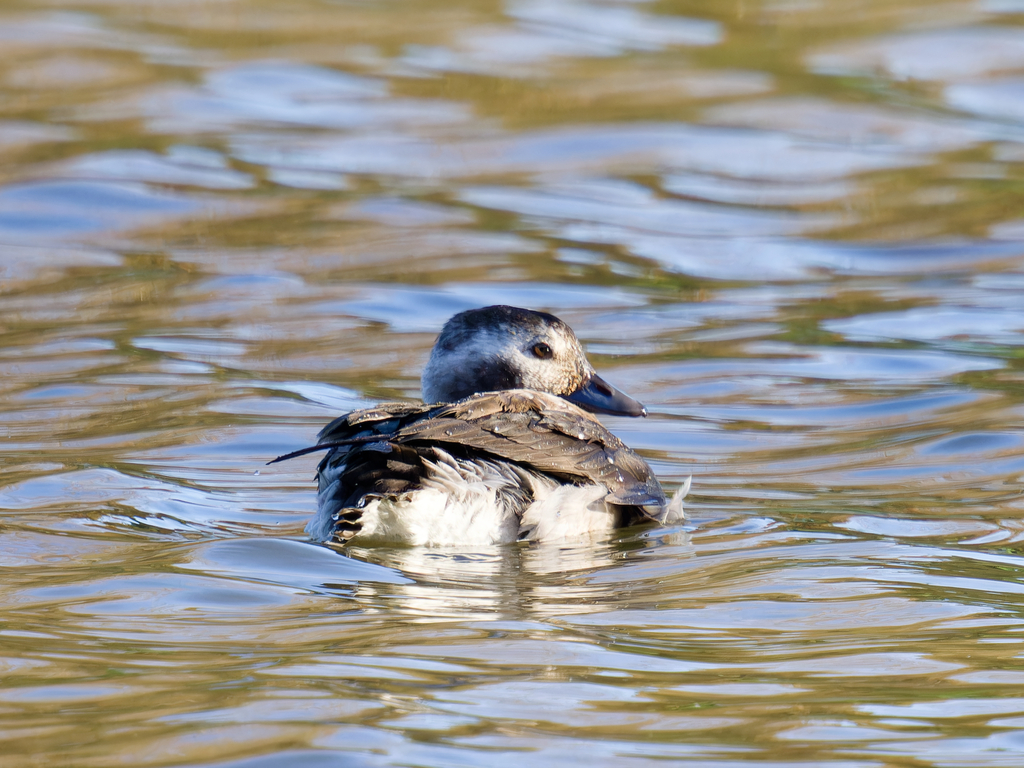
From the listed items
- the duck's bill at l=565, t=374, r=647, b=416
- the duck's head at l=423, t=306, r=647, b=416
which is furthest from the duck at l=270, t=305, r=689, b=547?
the duck's bill at l=565, t=374, r=647, b=416

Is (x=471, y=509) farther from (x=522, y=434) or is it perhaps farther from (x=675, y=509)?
(x=675, y=509)

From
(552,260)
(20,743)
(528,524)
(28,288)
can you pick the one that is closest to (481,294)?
(552,260)

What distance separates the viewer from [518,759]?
3.36 meters

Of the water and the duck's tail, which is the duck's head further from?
the duck's tail

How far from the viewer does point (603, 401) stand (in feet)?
22.8

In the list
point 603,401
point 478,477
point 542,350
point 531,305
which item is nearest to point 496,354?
point 542,350

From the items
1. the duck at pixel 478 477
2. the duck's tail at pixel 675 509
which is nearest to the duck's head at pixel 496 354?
the duck at pixel 478 477

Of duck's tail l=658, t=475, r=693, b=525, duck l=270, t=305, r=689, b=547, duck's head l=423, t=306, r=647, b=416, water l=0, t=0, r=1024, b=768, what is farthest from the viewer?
duck's head l=423, t=306, r=647, b=416

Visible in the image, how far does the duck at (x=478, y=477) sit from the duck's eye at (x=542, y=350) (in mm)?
365

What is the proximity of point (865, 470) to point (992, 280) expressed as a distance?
392 cm

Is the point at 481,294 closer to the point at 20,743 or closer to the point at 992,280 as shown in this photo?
the point at 992,280

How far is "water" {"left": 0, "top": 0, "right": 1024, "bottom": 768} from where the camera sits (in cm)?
377

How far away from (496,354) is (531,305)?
3.50 metres

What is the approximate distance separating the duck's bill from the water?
1.32ft
